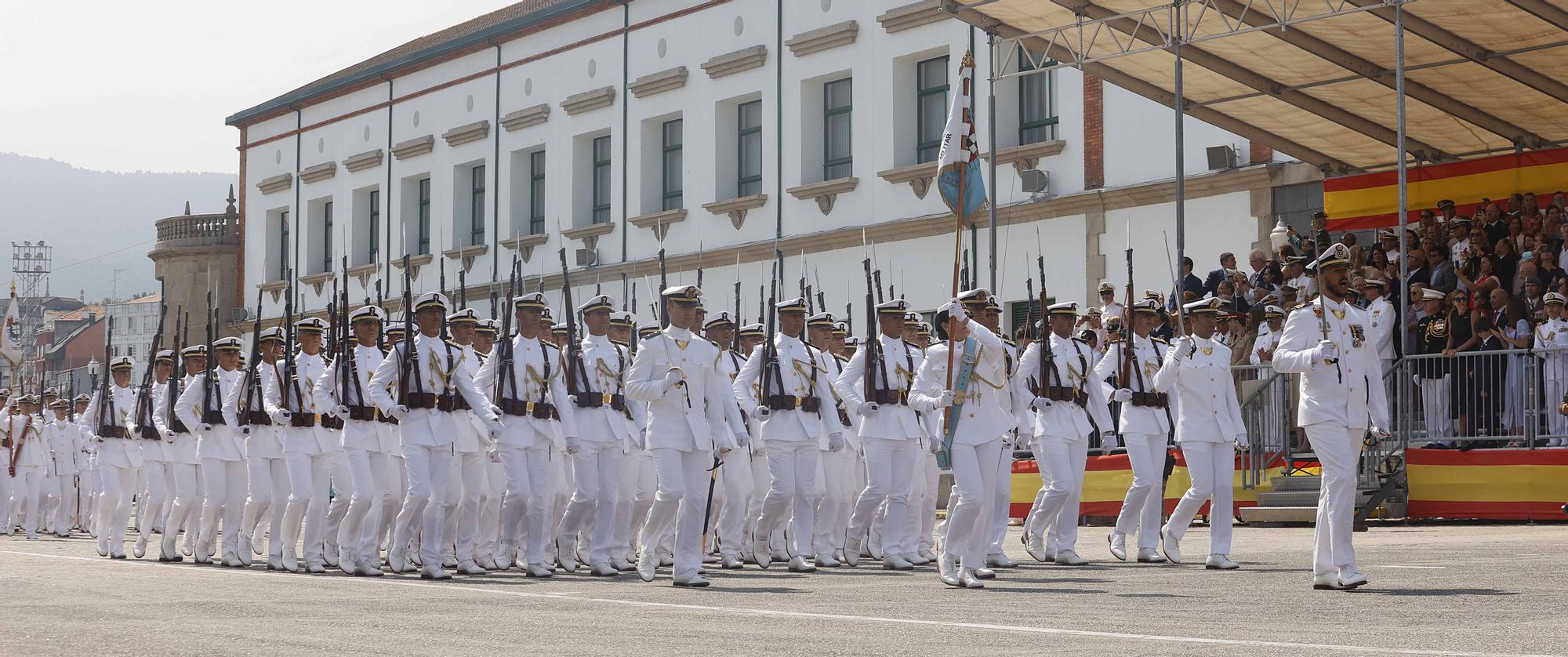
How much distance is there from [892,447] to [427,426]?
328 centimetres

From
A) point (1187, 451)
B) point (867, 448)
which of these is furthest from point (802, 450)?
point (1187, 451)

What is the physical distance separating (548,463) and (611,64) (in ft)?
67.7

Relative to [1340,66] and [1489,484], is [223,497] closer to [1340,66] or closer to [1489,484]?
Result: [1489,484]

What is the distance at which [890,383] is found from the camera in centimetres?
1415

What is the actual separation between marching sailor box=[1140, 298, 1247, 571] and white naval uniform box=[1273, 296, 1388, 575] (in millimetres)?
2352

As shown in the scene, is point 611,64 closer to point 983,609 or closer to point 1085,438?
point 1085,438

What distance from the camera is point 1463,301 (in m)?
18.5

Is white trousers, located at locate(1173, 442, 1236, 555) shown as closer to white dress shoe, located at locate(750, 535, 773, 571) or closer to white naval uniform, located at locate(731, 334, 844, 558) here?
white naval uniform, located at locate(731, 334, 844, 558)

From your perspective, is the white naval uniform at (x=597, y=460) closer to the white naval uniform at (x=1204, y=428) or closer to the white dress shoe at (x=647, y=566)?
the white dress shoe at (x=647, y=566)

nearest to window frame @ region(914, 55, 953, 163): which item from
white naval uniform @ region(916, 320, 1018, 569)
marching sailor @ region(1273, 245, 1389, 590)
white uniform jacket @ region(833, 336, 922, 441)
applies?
white uniform jacket @ region(833, 336, 922, 441)

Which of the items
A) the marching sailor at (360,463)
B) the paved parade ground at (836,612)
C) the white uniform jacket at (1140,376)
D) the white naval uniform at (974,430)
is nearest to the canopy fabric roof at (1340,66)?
the white uniform jacket at (1140,376)

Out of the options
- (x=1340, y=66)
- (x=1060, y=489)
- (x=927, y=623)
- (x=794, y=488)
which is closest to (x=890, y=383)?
(x=794, y=488)

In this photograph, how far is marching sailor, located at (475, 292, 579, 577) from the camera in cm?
1398

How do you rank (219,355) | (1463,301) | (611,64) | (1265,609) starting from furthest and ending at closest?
1. (611,64)
2. (1463,301)
3. (219,355)
4. (1265,609)
